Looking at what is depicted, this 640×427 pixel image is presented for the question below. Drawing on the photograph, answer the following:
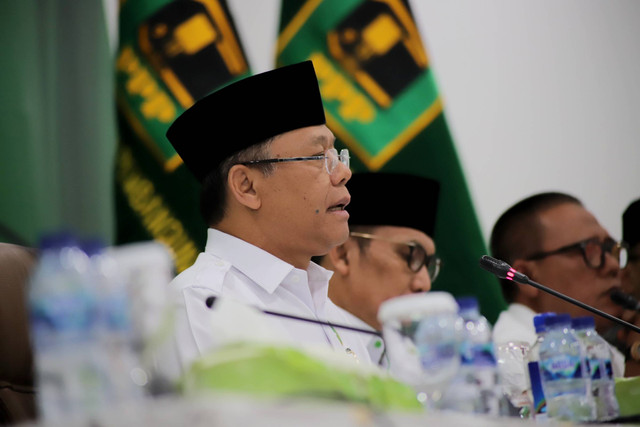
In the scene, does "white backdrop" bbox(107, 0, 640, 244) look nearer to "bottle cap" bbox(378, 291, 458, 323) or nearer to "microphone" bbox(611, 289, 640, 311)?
"microphone" bbox(611, 289, 640, 311)

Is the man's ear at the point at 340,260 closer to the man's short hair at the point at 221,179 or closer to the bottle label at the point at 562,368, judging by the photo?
the man's short hair at the point at 221,179

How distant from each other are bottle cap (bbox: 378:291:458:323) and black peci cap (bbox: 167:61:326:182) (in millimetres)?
1106

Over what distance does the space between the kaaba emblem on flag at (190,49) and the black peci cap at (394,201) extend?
0.77m

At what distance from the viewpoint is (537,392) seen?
68.6 inches

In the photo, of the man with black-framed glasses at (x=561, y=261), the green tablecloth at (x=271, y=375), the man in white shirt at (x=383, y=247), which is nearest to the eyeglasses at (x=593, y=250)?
the man with black-framed glasses at (x=561, y=261)

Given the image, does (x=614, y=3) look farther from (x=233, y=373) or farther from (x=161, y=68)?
(x=233, y=373)

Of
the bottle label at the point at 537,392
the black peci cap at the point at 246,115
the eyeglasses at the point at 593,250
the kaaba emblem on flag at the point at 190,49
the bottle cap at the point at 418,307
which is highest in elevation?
the kaaba emblem on flag at the point at 190,49

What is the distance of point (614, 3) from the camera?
4.04 meters

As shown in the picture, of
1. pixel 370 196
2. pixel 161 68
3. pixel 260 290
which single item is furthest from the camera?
pixel 161 68

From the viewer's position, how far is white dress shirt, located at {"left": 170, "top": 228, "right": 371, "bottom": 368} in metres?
1.93

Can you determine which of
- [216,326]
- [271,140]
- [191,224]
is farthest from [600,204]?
[216,326]

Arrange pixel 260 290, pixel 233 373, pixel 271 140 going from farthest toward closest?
pixel 271 140
pixel 260 290
pixel 233 373

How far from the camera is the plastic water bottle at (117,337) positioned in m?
0.96

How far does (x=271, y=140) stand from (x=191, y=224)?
1333mm
